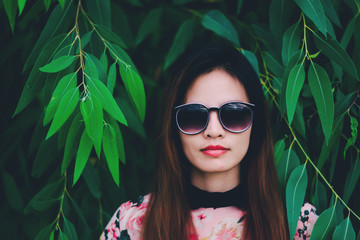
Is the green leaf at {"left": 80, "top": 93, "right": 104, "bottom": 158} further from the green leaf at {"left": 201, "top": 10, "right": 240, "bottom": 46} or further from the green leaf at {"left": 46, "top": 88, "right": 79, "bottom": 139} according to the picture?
the green leaf at {"left": 201, "top": 10, "right": 240, "bottom": 46}

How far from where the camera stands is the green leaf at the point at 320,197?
1407mm

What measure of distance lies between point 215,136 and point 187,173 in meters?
0.21

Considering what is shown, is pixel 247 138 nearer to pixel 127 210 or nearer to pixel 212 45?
pixel 212 45

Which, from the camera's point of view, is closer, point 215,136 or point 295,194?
point 215,136

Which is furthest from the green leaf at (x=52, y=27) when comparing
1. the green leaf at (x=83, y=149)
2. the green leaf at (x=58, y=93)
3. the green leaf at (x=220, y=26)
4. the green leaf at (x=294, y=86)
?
the green leaf at (x=294, y=86)

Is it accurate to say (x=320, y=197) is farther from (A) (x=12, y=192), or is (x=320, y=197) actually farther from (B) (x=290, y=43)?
(A) (x=12, y=192)

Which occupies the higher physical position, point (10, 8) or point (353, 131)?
point (10, 8)

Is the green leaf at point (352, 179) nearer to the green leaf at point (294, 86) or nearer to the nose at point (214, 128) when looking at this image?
the green leaf at point (294, 86)

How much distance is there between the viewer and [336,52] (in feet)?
4.35

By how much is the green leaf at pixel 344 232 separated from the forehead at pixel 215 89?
1.45 feet

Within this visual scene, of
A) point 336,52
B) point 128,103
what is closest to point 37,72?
point 128,103

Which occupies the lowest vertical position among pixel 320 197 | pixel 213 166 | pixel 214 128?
pixel 320 197

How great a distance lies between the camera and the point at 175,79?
131 centimetres

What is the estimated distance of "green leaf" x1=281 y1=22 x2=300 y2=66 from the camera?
53.7 inches
